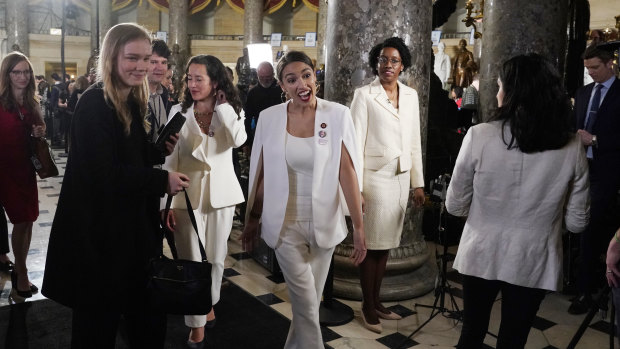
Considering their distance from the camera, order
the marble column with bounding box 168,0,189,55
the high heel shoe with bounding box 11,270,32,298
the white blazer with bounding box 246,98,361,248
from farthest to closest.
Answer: the marble column with bounding box 168,0,189,55, the high heel shoe with bounding box 11,270,32,298, the white blazer with bounding box 246,98,361,248

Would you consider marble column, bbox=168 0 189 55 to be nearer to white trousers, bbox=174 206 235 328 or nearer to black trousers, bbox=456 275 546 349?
white trousers, bbox=174 206 235 328

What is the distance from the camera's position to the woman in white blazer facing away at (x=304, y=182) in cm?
247

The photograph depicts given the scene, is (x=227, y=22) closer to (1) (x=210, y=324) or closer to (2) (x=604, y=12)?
(2) (x=604, y=12)

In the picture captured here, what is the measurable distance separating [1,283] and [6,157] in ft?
3.45

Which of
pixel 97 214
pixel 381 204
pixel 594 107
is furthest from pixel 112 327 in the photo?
pixel 594 107

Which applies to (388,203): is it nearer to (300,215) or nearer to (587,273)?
(300,215)

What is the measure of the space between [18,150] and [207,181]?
5.30 feet

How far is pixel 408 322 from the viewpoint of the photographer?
354 cm

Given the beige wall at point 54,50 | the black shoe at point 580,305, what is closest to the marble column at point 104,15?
the beige wall at point 54,50

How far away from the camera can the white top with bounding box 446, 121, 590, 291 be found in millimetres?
2053

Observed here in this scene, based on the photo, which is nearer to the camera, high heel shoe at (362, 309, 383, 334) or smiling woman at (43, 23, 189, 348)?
smiling woman at (43, 23, 189, 348)

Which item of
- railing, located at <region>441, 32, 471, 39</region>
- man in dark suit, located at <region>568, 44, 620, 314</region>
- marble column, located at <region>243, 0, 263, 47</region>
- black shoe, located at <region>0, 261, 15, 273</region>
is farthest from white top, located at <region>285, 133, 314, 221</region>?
railing, located at <region>441, 32, 471, 39</region>

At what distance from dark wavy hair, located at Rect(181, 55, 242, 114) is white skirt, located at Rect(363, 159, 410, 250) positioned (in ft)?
3.02

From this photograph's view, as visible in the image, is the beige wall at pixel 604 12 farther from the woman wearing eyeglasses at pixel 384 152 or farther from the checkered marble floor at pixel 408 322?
the woman wearing eyeglasses at pixel 384 152
